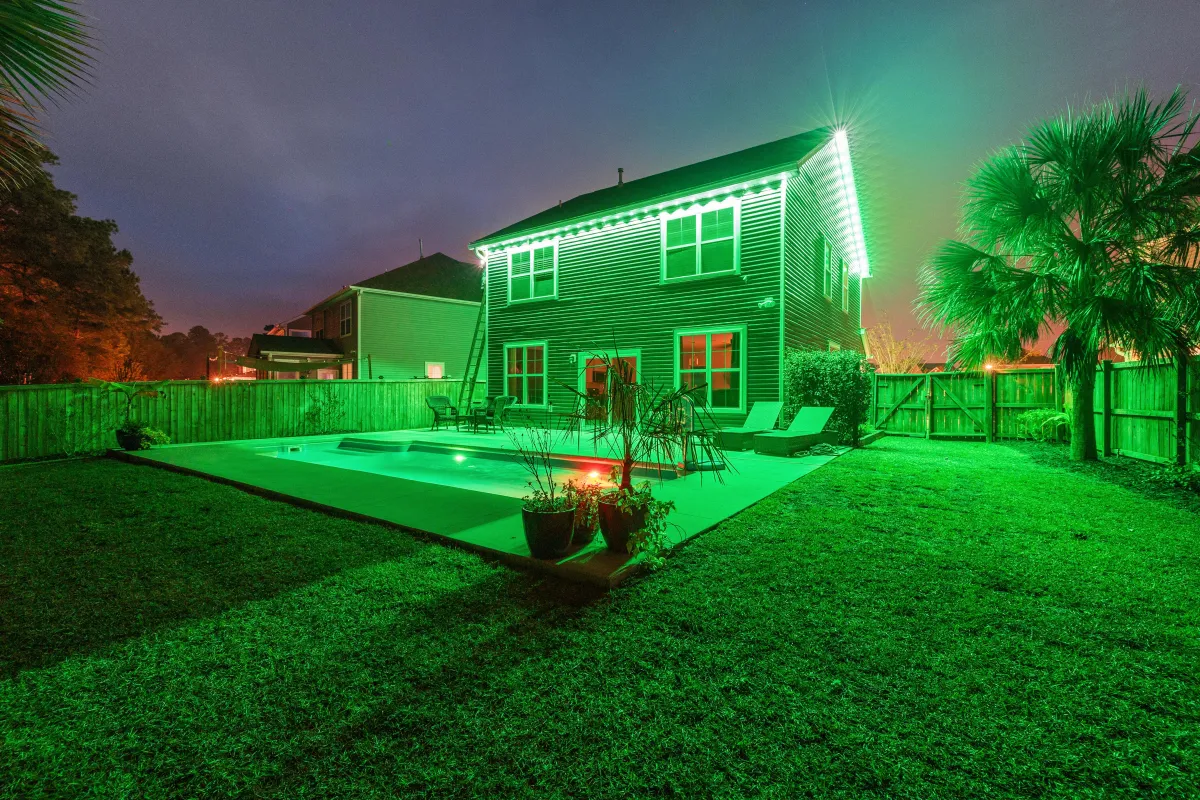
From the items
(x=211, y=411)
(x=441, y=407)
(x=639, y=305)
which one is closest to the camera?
(x=211, y=411)

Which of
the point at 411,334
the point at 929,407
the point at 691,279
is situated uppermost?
the point at 411,334

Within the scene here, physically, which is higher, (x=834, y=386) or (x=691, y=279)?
(x=691, y=279)

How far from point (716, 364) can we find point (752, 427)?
7.21 ft

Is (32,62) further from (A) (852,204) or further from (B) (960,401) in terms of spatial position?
(A) (852,204)

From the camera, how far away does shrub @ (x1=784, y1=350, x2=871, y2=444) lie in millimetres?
9320

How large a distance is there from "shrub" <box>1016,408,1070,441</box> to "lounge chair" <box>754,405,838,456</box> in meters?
4.88

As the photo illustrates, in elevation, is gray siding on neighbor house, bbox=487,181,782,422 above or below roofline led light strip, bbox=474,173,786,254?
below

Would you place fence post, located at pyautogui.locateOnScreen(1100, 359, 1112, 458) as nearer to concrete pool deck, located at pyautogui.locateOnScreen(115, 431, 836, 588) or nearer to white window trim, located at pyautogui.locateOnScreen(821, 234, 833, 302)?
concrete pool deck, located at pyautogui.locateOnScreen(115, 431, 836, 588)

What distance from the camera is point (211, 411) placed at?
1127cm

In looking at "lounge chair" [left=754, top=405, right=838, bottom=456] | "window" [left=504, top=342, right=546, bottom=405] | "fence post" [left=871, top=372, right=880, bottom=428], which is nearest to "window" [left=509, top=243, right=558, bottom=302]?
"window" [left=504, top=342, right=546, bottom=405]

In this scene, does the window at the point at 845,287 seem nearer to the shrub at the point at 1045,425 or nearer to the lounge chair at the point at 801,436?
the shrub at the point at 1045,425

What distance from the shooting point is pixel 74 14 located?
3184 millimetres

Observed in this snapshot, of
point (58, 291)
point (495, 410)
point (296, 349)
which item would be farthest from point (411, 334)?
point (495, 410)

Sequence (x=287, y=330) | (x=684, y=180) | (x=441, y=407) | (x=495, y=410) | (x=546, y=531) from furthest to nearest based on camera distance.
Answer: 1. (x=287, y=330)
2. (x=441, y=407)
3. (x=684, y=180)
4. (x=495, y=410)
5. (x=546, y=531)
